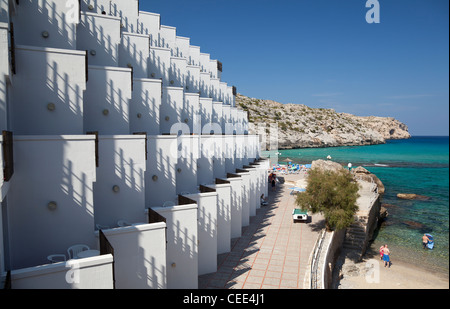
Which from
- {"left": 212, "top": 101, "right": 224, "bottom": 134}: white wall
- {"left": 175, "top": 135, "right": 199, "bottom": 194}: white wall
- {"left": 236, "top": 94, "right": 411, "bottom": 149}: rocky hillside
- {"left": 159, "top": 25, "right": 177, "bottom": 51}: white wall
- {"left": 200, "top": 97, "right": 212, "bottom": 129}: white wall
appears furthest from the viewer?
{"left": 236, "top": 94, "right": 411, "bottom": 149}: rocky hillside

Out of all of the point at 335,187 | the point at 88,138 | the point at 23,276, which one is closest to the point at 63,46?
the point at 88,138

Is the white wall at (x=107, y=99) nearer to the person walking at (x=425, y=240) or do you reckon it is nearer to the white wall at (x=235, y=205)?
the white wall at (x=235, y=205)

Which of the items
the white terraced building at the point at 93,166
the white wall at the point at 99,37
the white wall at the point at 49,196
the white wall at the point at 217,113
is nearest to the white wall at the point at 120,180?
the white terraced building at the point at 93,166

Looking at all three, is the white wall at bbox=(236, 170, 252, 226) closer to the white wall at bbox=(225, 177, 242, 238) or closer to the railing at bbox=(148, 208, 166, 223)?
the white wall at bbox=(225, 177, 242, 238)

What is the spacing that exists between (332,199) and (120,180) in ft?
47.2

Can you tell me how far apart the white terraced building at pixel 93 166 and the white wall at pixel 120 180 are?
0.14 ft

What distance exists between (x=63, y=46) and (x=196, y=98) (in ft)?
33.1

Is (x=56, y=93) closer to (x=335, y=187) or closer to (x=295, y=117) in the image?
(x=335, y=187)

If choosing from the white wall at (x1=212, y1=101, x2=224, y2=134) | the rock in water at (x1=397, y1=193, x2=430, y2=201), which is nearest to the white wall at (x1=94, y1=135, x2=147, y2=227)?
the white wall at (x1=212, y1=101, x2=224, y2=134)

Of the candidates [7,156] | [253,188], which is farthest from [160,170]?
[253,188]

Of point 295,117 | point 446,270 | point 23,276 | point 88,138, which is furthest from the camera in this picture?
point 295,117

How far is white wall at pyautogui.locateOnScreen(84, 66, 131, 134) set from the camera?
12445mm

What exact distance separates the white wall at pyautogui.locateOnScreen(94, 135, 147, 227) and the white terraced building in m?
0.04
